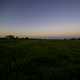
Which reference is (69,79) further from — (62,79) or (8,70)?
(8,70)

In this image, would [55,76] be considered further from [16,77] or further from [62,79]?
[16,77]

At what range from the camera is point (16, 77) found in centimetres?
1094

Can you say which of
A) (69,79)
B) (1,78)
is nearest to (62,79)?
(69,79)

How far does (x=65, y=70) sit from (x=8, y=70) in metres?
3.45

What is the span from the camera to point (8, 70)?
1269 cm

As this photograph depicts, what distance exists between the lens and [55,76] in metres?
11.6

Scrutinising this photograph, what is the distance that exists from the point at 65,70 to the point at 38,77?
9.29 ft

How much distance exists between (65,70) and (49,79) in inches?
113

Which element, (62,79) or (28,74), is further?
(28,74)

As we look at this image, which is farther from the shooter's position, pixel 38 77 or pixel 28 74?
pixel 28 74

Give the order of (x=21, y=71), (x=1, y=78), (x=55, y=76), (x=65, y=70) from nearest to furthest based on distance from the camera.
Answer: (x=1, y=78) → (x=55, y=76) → (x=21, y=71) → (x=65, y=70)

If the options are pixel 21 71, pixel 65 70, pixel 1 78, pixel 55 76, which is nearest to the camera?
pixel 1 78

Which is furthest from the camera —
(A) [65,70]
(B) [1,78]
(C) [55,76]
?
(A) [65,70]

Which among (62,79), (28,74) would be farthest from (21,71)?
(62,79)
